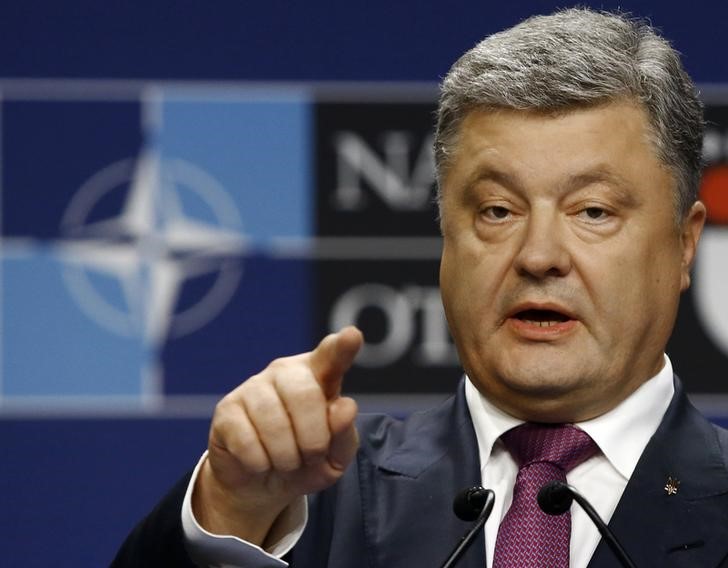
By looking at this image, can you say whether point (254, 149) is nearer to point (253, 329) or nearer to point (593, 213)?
point (253, 329)

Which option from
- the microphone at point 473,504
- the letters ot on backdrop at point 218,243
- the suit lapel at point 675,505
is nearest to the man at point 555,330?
the suit lapel at point 675,505

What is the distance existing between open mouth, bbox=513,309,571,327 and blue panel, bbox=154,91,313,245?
A: 1.13 m

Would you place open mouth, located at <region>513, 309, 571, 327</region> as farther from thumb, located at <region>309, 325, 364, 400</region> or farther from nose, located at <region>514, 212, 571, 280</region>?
thumb, located at <region>309, 325, 364, 400</region>

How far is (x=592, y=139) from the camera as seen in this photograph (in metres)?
1.37

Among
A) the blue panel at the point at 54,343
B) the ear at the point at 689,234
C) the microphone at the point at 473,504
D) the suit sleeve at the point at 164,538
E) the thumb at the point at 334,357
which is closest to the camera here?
the thumb at the point at 334,357

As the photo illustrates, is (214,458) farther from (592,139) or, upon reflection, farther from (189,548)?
(592,139)

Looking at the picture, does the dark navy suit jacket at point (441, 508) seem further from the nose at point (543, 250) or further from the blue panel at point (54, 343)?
the blue panel at point (54, 343)

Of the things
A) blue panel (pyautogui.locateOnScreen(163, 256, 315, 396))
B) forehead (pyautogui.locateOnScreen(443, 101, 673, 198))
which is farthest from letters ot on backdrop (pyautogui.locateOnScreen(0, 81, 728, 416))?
forehead (pyautogui.locateOnScreen(443, 101, 673, 198))

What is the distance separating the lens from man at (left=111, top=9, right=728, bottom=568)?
1343 mm

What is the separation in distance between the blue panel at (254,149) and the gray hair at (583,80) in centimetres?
101

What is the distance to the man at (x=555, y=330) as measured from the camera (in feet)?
4.41

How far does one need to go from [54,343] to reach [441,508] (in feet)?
4.05

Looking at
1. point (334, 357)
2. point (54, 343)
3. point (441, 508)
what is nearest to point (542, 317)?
point (441, 508)

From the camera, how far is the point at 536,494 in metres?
1.35
